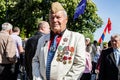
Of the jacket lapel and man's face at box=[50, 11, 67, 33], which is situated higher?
man's face at box=[50, 11, 67, 33]

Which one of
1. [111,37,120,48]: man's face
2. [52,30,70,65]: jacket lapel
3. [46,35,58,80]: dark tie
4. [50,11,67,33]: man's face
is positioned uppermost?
[50,11,67,33]: man's face

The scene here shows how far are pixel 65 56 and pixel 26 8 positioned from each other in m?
48.0

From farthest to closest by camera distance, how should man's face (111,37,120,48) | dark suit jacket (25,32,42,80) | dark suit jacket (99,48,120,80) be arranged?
man's face (111,37,120,48) < dark suit jacket (99,48,120,80) < dark suit jacket (25,32,42,80)

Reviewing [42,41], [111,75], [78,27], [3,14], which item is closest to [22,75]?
[111,75]

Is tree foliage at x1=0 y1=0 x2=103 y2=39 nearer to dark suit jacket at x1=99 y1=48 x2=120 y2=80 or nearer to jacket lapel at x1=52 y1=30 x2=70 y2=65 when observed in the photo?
dark suit jacket at x1=99 y1=48 x2=120 y2=80

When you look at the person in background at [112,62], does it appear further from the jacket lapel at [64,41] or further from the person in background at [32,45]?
the jacket lapel at [64,41]

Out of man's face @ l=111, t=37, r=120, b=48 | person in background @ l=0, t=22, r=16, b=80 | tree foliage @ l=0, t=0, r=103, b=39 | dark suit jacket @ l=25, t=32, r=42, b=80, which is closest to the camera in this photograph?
dark suit jacket @ l=25, t=32, r=42, b=80

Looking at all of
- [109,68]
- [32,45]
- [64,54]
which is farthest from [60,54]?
[109,68]

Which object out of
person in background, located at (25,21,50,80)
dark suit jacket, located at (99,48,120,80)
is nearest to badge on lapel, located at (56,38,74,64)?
person in background, located at (25,21,50,80)

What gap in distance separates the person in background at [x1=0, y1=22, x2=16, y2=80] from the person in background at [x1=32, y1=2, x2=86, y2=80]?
379 centimetres

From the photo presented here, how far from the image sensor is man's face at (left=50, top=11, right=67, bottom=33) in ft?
16.0

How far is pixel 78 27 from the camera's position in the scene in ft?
176

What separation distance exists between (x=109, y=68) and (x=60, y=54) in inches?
168

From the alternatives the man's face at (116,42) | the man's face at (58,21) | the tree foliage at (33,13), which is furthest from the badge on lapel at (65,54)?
the tree foliage at (33,13)
